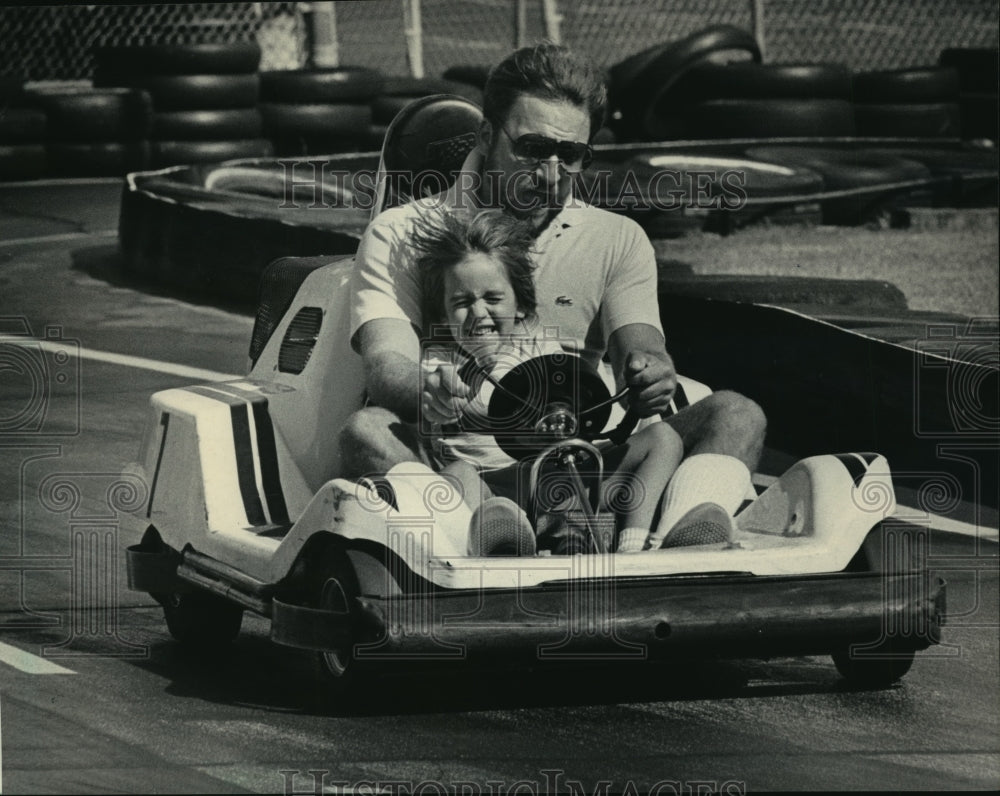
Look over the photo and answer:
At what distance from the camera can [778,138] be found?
46.3ft

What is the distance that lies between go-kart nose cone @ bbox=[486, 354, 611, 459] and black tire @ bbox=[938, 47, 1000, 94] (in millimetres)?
11964

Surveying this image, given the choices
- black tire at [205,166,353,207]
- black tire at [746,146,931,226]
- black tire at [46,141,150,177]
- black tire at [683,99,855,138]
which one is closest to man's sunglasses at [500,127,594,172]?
black tire at [205,166,353,207]

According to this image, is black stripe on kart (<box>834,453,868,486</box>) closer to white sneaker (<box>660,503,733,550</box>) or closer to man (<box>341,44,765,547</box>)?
man (<box>341,44,765,547</box>)

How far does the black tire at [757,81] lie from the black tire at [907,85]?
19.3 inches

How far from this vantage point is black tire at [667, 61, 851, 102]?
1435 cm

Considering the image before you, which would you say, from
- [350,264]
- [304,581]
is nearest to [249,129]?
[350,264]

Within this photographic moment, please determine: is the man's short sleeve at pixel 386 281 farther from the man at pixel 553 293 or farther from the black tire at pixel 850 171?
the black tire at pixel 850 171

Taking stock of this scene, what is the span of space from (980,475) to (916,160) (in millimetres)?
7496

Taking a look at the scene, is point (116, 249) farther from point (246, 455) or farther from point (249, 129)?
point (246, 455)

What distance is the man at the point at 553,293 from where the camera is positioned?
4008 millimetres
